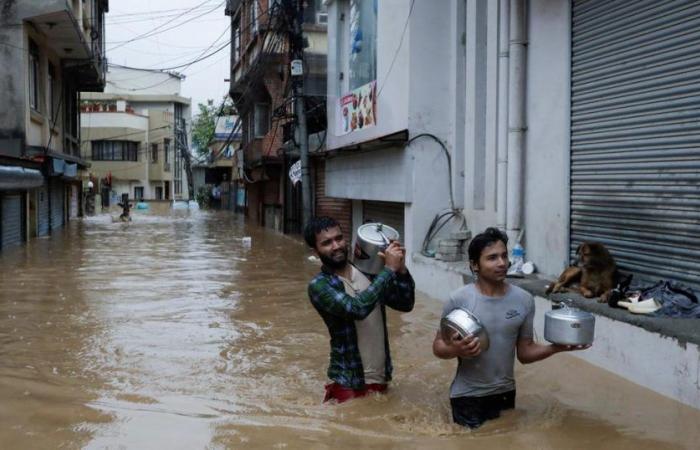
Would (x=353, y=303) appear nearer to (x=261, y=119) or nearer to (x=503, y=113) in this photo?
(x=503, y=113)

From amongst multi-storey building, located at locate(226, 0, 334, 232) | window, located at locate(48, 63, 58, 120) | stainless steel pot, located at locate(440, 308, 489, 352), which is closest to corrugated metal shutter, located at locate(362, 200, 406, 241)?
multi-storey building, located at locate(226, 0, 334, 232)

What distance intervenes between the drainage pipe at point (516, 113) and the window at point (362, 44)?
4.97 m

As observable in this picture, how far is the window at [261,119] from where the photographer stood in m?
29.0

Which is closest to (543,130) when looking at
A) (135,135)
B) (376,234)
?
(376,234)

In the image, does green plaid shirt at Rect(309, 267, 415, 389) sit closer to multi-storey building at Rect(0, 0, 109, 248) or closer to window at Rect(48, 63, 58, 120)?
multi-storey building at Rect(0, 0, 109, 248)

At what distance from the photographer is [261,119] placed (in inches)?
1153

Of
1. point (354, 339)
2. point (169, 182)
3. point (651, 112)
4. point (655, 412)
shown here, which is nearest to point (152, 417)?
point (354, 339)

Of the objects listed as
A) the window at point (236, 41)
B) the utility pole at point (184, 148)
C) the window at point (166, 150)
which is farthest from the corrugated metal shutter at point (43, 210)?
the window at point (166, 150)

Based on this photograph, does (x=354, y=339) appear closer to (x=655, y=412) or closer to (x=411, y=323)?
(x=655, y=412)

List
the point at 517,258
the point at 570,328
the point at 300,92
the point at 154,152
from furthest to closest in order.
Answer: the point at 154,152 < the point at 300,92 < the point at 517,258 < the point at 570,328

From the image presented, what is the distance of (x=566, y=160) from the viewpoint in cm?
792

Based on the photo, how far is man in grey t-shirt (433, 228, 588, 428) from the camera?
12.6ft

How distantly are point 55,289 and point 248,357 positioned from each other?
20.7 feet

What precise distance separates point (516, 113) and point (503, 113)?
0.52m
